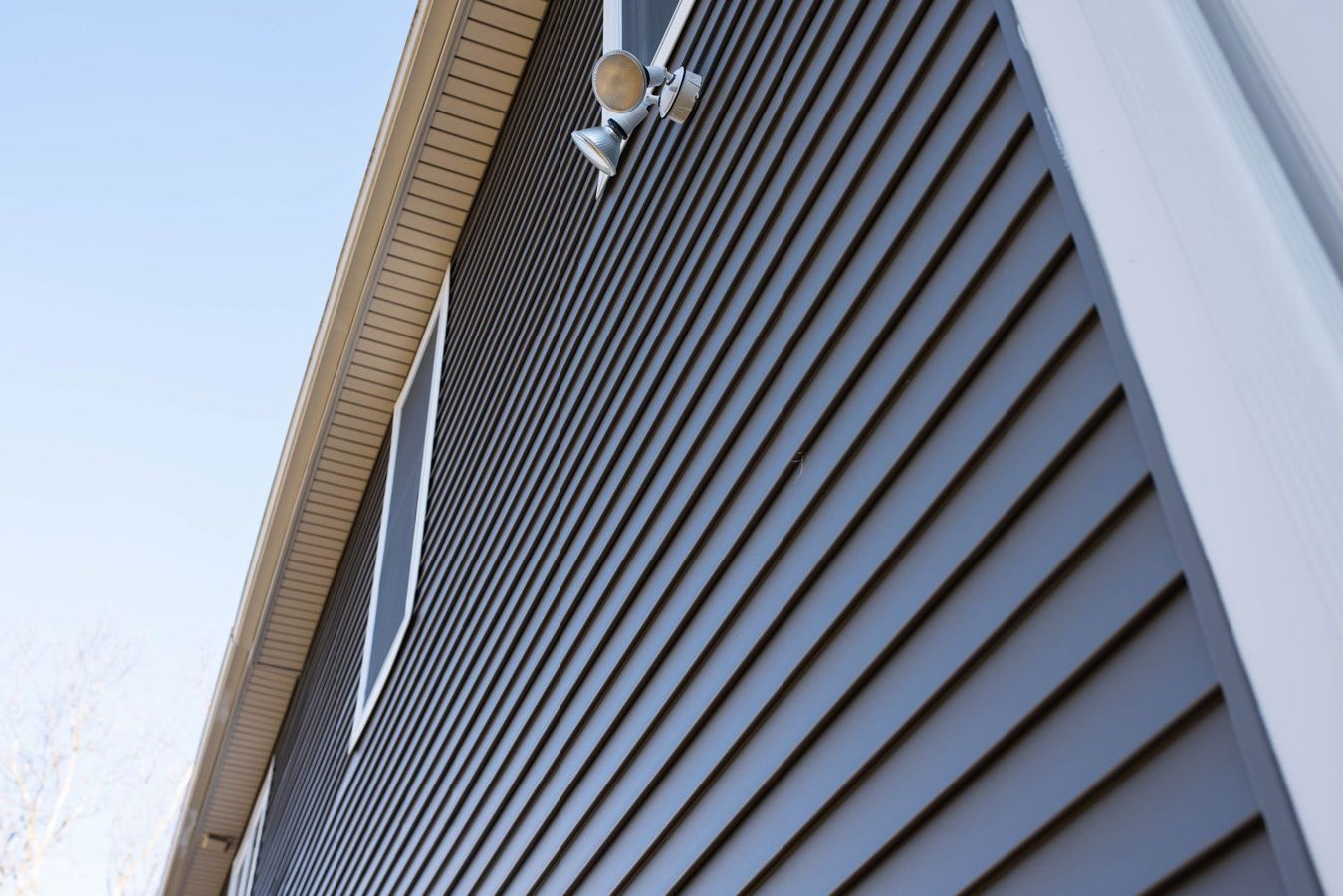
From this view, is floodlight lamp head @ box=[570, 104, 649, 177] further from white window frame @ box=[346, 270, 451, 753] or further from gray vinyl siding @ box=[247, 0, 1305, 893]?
white window frame @ box=[346, 270, 451, 753]

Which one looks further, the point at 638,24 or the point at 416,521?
the point at 416,521

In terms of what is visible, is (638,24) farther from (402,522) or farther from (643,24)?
(402,522)

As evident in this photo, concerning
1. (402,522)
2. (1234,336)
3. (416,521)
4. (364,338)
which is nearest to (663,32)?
(416,521)

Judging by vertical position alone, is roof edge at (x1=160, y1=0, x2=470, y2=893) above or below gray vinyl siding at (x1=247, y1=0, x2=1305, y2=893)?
above

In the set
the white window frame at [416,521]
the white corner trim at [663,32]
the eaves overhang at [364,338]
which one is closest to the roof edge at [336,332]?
the eaves overhang at [364,338]

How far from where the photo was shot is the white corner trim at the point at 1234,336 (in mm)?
1112

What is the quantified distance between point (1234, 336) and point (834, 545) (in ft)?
3.01

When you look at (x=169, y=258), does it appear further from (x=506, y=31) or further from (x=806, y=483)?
(x=806, y=483)

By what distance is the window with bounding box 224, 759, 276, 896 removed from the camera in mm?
9836

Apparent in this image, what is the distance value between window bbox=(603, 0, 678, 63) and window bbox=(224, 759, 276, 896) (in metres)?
7.31

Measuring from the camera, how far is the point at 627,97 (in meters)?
3.32

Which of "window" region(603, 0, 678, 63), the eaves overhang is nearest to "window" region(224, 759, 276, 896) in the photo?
the eaves overhang

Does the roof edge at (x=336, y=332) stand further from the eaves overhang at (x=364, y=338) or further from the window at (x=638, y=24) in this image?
the window at (x=638, y=24)

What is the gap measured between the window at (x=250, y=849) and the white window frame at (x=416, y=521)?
368 cm
